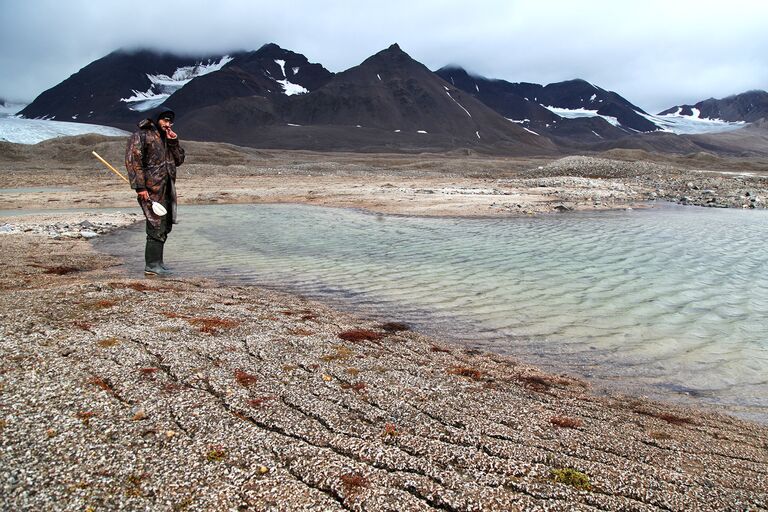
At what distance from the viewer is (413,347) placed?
7.38 m

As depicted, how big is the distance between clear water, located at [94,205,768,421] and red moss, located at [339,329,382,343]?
1.10 meters

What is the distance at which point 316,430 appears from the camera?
4.47 meters

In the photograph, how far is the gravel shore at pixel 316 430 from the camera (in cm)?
365

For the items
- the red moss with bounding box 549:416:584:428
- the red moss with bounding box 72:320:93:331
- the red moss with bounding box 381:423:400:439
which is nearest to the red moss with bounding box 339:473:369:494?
the red moss with bounding box 381:423:400:439

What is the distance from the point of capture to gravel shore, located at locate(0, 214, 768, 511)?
3.65 metres

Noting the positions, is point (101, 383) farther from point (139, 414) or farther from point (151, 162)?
point (151, 162)

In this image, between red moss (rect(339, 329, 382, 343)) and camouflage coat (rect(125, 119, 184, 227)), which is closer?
red moss (rect(339, 329, 382, 343))

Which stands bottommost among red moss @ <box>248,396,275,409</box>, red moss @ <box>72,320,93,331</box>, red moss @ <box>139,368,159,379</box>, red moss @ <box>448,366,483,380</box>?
red moss @ <box>448,366,483,380</box>

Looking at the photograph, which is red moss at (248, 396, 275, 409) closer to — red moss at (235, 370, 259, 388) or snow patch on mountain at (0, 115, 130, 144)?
red moss at (235, 370, 259, 388)

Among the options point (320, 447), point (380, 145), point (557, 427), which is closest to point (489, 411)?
point (557, 427)

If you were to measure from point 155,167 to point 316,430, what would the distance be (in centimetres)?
817

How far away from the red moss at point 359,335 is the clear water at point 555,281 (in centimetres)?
110

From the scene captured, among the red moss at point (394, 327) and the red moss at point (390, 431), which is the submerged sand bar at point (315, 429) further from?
the red moss at point (394, 327)

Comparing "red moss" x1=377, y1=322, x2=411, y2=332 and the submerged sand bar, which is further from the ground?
the submerged sand bar
